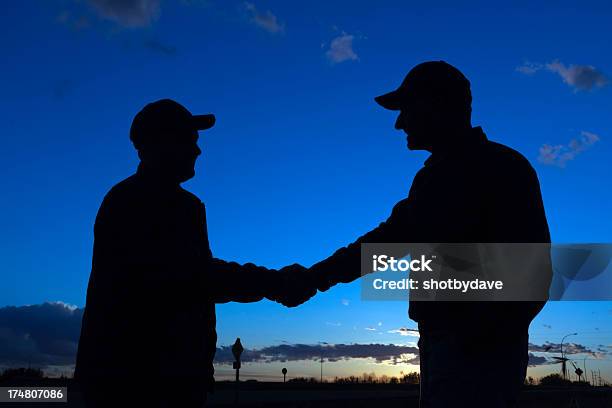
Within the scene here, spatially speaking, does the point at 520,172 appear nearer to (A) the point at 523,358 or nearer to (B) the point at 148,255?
(A) the point at 523,358

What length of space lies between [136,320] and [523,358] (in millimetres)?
2361

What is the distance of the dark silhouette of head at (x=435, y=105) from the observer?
4207 mm

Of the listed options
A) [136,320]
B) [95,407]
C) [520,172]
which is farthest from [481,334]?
[95,407]

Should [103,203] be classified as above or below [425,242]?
above

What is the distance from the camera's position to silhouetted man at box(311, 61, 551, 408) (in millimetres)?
3604

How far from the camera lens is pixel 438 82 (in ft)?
13.8

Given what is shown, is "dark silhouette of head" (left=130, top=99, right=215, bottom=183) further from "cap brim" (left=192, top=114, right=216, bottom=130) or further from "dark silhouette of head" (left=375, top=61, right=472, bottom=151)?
"dark silhouette of head" (left=375, top=61, right=472, bottom=151)

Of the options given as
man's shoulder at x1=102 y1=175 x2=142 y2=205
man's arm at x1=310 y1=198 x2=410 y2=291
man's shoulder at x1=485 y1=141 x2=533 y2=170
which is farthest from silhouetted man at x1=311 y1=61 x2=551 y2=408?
man's shoulder at x1=102 y1=175 x2=142 y2=205

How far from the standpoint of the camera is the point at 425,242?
4.00m

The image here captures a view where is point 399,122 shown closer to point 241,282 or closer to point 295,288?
point 241,282

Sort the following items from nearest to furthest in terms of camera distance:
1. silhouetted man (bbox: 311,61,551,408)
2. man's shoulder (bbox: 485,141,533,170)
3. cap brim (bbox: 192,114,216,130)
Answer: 1. silhouetted man (bbox: 311,61,551,408)
2. man's shoulder (bbox: 485,141,533,170)
3. cap brim (bbox: 192,114,216,130)

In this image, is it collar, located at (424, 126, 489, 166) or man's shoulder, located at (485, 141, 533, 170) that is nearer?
man's shoulder, located at (485, 141, 533, 170)

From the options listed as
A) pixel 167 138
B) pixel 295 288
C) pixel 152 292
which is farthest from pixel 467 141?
pixel 295 288

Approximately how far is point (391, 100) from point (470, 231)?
128 cm
